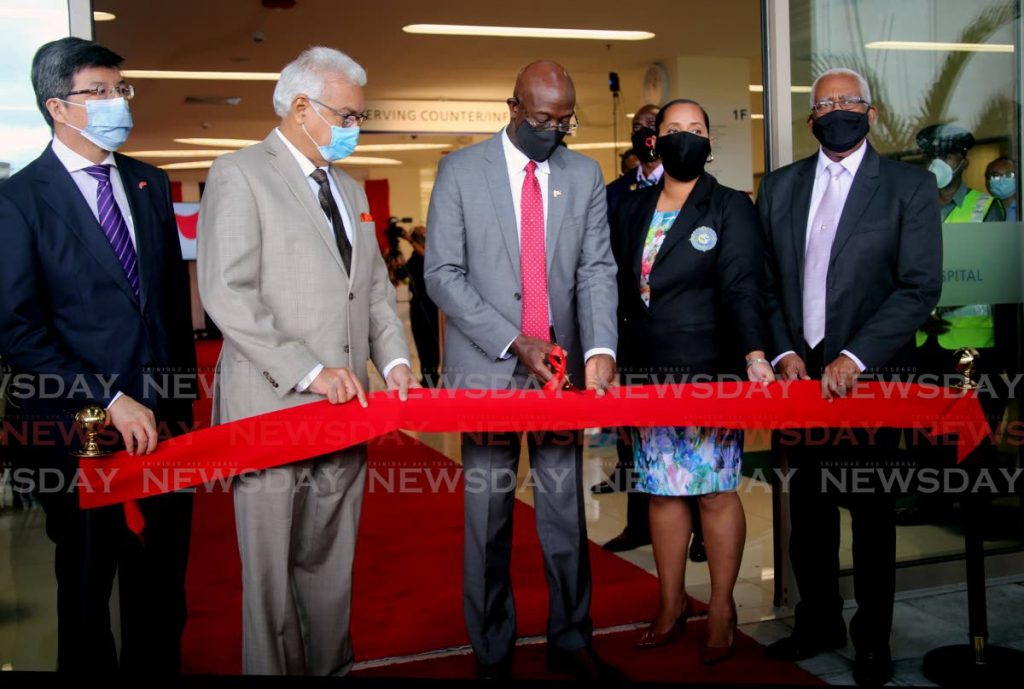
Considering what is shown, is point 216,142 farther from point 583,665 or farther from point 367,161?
point 583,665

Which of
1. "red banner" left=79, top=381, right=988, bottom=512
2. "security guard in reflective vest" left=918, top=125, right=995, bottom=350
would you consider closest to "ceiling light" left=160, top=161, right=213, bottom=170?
"security guard in reflective vest" left=918, top=125, right=995, bottom=350

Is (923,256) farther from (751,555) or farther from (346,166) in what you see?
(346,166)

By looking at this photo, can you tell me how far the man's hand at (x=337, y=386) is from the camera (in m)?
2.43

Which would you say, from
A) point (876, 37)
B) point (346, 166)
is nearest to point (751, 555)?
point (876, 37)

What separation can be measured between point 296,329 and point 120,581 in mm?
960

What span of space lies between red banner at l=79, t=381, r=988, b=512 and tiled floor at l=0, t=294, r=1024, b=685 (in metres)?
0.73

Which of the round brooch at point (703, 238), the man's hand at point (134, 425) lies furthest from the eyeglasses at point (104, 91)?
the round brooch at point (703, 238)

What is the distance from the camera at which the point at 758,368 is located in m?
2.98

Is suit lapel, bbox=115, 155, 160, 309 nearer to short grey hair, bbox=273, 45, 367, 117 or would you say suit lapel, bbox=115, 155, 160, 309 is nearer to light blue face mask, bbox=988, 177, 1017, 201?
short grey hair, bbox=273, 45, 367, 117

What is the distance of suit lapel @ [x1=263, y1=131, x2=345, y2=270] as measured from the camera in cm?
248

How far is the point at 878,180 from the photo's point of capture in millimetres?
3062

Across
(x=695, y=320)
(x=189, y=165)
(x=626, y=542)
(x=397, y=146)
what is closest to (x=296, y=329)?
(x=695, y=320)

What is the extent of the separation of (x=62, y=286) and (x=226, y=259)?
17.8 inches

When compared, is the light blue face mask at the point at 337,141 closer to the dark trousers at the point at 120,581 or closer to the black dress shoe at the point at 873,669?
the dark trousers at the point at 120,581
